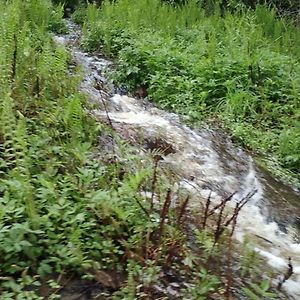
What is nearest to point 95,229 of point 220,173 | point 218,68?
point 220,173

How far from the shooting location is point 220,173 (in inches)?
199

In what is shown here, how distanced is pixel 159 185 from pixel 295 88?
314cm

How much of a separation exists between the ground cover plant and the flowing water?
0.29 m

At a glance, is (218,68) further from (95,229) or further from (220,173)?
(95,229)

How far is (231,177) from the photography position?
5.03 m

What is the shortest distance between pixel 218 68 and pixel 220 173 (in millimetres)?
2141

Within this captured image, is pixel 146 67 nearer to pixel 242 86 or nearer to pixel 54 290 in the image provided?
pixel 242 86

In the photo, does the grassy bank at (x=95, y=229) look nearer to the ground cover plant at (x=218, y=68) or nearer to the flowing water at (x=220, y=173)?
the flowing water at (x=220, y=173)

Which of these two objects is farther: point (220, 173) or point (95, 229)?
point (220, 173)

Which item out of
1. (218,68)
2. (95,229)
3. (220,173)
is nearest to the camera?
(95,229)

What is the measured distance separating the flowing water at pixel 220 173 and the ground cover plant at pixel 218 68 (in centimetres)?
29

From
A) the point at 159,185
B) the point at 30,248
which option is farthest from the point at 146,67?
the point at 30,248

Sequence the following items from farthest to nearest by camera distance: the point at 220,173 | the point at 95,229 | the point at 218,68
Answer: the point at 218,68 < the point at 220,173 < the point at 95,229

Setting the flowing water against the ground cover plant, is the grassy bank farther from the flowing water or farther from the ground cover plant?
the ground cover plant
